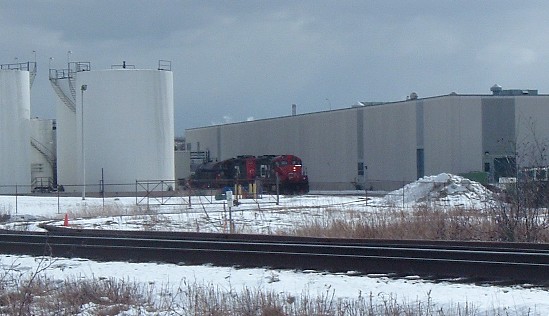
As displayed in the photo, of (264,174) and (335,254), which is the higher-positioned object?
(264,174)

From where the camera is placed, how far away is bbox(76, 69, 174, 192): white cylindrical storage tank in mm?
66875

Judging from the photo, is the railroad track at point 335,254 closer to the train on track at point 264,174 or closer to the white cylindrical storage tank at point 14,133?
the train on track at point 264,174

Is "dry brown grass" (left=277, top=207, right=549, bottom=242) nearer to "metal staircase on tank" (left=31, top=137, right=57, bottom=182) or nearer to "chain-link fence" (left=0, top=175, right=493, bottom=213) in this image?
"chain-link fence" (left=0, top=175, right=493, bottom=213)

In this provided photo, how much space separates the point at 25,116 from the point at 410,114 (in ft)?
111

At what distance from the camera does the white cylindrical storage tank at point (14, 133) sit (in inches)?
2813

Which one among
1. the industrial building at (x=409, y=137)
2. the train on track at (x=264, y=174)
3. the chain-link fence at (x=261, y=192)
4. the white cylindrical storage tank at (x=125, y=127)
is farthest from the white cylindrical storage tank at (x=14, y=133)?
the industrial building at (x=409, y=137)

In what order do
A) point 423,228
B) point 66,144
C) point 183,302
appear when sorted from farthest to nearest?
point 66,144 < point 423,228 < point 183,302

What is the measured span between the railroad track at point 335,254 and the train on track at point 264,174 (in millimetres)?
40822

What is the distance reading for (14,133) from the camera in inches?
2842

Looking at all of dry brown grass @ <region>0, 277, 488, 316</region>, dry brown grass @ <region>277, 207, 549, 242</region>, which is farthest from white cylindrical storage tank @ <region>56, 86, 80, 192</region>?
dry brown grass @ <region>0, 277, 488, 316</region>

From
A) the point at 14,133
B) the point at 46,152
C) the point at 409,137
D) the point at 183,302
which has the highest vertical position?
the point at 14,133

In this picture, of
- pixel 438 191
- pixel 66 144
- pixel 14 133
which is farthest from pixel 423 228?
pixel 66 144

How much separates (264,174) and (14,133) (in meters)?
22.6

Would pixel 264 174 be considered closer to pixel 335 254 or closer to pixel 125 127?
pixel 125 127
